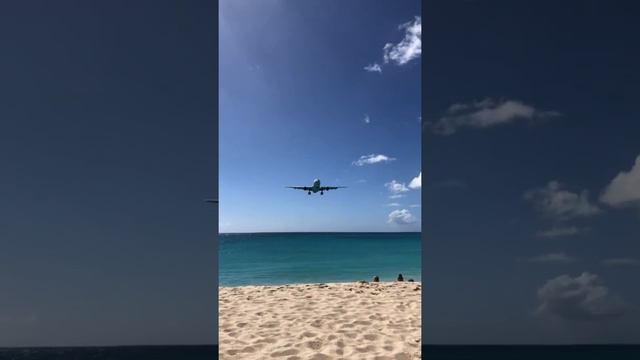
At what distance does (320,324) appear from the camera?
3.67 metres

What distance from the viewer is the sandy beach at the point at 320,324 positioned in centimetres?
313

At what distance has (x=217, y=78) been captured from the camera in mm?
3107

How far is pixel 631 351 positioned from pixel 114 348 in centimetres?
468

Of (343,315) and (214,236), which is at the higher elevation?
(214,236)

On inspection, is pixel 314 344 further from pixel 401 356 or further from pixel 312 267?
pixel 312 267

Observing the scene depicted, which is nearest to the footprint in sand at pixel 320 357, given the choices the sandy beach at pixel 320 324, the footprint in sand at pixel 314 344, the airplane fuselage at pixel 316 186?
the sandy beach at pixel 320 324

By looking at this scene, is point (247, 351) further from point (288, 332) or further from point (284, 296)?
point (284, 296)

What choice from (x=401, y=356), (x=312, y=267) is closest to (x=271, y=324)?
(x=401, y=356)

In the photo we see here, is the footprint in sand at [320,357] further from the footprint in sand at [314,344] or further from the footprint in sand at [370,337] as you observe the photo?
the footprint in sand at [370,337]

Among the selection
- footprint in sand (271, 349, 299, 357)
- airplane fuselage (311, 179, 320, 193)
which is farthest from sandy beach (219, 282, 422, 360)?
airplane fuselage (311, 179, 320, 193)

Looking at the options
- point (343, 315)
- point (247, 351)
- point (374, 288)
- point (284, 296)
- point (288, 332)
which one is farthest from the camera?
point (374, 288)

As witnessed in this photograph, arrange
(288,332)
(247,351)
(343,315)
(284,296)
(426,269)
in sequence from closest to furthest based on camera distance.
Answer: (426,269) < (247,351) < (288,332) < (343,315) < (284,296)

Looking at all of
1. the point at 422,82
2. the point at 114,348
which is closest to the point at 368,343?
the point at 422,82

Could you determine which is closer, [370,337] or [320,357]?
[320,357]
